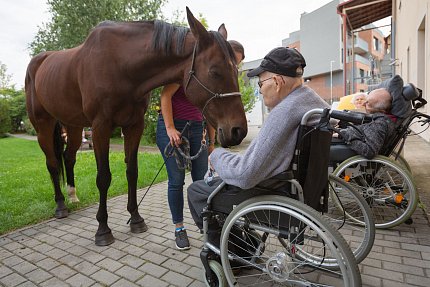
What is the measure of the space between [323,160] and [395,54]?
15.3 meters

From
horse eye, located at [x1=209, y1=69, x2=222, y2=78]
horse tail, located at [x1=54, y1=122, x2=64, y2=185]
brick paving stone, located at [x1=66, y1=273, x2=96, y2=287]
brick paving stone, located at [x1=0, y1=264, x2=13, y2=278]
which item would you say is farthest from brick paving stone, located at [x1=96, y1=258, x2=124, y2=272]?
horse tail, located at [x1=54, y1=122, x2=64, y2=185]

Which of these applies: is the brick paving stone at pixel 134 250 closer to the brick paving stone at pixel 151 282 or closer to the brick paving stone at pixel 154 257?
the brick paving stone at pixel 154 257

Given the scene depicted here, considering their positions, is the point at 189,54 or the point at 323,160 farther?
the point at 189,54

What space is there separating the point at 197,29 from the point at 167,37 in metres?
0.40

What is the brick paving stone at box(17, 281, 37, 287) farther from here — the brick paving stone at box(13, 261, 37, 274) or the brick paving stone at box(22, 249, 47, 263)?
the brick paving stone at box(22, 249, 47, 263)

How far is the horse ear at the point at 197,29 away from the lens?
6.78 feet

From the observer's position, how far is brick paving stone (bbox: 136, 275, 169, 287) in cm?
211

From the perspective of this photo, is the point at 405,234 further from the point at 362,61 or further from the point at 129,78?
the point at 362,61

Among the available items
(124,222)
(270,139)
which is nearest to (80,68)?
(124,222)

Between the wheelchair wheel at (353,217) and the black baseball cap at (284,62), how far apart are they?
35.0 inches

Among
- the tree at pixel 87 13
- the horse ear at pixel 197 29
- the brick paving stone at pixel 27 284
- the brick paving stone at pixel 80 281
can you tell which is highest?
the tree at pixel 87 13

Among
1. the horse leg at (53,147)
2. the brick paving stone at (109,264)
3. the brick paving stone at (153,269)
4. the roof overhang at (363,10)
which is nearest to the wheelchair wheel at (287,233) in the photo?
the brick paving stone at (153,269)

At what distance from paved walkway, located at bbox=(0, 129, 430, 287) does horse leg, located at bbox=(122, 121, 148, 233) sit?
107mm

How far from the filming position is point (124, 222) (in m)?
3.41
